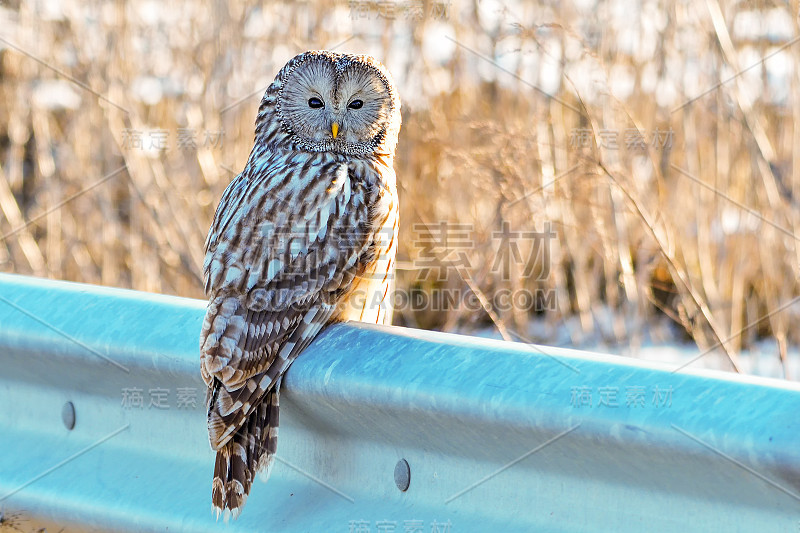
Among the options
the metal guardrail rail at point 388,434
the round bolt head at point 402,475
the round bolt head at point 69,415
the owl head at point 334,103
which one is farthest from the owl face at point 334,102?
the round bolt head at point 402,475

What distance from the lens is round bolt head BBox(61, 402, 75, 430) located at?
2372mm

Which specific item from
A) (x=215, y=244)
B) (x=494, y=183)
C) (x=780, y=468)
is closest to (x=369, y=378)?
(x=780, y=468)

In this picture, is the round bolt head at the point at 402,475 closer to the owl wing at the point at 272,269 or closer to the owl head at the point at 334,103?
the owl wing at the point at 272,269

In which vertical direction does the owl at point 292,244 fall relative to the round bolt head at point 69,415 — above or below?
above

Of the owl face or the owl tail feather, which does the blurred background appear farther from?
the owl tail feather

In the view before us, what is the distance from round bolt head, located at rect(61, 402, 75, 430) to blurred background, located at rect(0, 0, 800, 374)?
74.0 inches

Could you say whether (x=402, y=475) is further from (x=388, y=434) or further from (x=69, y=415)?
(x=69, y=415)

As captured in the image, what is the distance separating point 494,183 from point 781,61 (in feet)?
4.69

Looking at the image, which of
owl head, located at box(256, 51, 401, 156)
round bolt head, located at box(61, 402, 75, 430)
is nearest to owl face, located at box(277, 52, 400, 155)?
owl head, located at box(256, 51, 401, 156)

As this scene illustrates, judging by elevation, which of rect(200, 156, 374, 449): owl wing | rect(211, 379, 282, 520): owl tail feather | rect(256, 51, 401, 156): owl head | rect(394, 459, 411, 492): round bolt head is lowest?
rect(211, 379, 282, 520): owl tail feather

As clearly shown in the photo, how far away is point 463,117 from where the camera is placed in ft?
15.9

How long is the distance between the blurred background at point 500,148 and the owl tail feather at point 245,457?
1.80 metres

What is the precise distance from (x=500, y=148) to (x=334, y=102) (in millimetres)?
857

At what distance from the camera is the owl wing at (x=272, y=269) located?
2.25 m
